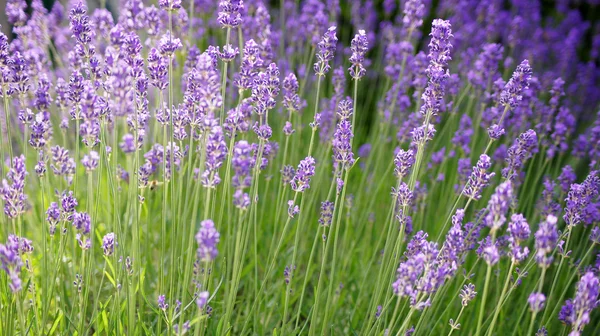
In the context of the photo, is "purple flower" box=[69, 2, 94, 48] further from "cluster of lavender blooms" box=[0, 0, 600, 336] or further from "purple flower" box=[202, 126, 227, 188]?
"purple flower" box=[202, 126, 227, 188]

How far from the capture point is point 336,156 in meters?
2.29

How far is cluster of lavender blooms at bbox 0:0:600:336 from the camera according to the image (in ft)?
6.41

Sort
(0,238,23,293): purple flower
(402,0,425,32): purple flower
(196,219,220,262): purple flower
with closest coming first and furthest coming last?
(196,219,220,262): purple flower
(0,238,23,293): purple flower
(402,0,425,32): purple flower

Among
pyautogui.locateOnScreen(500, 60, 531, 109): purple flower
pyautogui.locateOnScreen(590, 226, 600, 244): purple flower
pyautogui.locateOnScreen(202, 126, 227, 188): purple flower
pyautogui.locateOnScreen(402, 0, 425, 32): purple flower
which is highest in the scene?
pyautogui.locateOnScreen(402, 0, 425, 32): purple flower

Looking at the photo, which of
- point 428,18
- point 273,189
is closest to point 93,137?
point 273,189

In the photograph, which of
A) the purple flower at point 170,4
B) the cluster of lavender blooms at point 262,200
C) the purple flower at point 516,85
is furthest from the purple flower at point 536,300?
the purple flower at point 170,4

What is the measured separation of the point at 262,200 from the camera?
3.48 metres

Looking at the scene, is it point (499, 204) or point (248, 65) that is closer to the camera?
point (499, 204)

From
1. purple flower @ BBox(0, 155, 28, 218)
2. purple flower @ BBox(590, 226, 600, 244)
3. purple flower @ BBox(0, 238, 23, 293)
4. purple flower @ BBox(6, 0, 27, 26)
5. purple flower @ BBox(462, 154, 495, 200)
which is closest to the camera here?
purple flower @ BBox(0, 238, 23, 293)

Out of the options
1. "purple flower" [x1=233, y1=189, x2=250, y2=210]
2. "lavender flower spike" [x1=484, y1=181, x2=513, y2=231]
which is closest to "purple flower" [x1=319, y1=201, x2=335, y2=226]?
"purple flower" [x1=233, y1=189, x2=250, y2=210]

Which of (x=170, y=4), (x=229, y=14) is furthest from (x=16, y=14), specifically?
(x=229, y=14)

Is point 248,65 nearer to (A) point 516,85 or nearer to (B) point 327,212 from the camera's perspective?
(B) point 327,212

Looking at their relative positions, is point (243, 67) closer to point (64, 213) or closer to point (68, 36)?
point (64, 213)

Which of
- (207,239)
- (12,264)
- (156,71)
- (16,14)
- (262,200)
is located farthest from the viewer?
(262,200)
